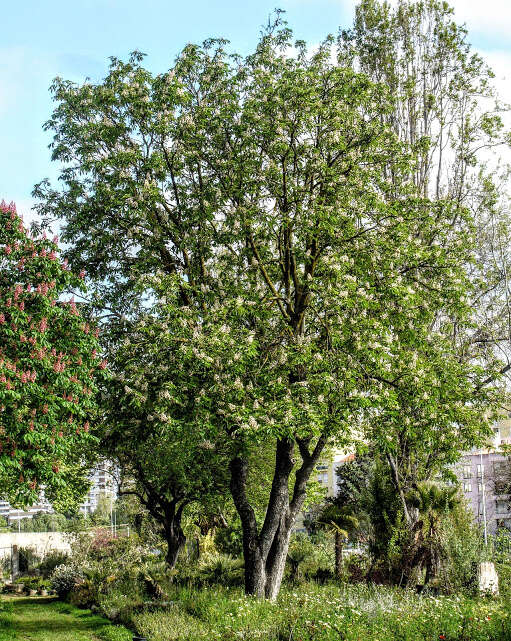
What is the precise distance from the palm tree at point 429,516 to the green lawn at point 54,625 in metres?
8.92

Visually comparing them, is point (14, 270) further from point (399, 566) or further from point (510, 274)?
point (510, 274)

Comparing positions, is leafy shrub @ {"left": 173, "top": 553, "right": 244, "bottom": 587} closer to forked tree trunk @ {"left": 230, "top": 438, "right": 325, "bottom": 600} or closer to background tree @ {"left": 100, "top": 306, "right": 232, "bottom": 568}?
forked tree trunk @ {"left": 230, "top": 438, "right": 325, "bottom": 600}

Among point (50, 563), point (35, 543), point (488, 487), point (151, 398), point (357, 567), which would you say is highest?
point (151, 398)

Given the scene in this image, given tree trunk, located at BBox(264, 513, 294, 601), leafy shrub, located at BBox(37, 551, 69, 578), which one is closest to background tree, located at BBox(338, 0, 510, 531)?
tree trunk, located at BBox(264, 513, 294, 601)

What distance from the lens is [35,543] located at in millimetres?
35656

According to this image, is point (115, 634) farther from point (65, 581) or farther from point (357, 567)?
point (357, 567)

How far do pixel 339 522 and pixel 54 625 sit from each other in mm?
10111

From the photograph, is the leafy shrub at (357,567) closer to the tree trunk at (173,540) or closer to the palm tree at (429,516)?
the palm tree at (429,516)

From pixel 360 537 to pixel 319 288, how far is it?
463 inches

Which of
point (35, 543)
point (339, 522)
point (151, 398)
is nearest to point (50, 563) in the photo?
point (35, 543)

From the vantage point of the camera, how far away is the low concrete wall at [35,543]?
33656 mm

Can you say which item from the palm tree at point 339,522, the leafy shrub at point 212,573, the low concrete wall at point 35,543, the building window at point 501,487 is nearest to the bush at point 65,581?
the leafy shrub at point 212,573

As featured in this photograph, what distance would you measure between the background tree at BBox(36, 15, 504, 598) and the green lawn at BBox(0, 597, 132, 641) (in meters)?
3.59

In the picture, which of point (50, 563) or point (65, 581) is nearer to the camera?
point (65, 581)
